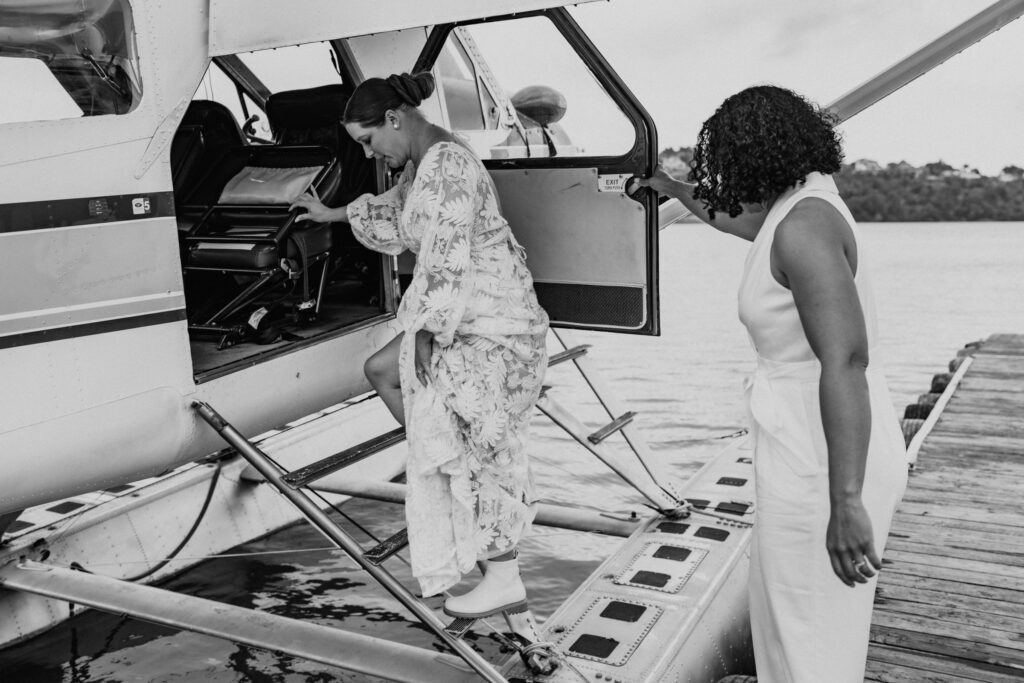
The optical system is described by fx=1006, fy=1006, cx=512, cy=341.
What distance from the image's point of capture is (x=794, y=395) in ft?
7.47

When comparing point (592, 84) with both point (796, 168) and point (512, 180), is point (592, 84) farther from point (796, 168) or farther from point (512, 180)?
point (796, 168)

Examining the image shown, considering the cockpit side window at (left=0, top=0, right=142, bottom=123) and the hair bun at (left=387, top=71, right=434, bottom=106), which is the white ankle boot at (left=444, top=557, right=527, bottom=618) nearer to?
the hair bun at (left=387, top=71, right=434, bottom=106)

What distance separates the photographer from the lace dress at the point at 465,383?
10.1ft

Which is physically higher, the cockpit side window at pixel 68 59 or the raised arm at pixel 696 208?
the cockpit side window at pixel 68 59

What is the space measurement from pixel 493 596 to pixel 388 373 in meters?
0.82

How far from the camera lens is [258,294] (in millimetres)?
4242

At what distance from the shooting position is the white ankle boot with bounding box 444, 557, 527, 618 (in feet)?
Result: 10.7

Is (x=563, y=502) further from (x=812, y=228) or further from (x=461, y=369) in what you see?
(x=812, y=228)

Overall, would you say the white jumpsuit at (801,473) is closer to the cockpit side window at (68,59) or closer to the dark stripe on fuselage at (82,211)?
the dark stripe on fuselage at (82,211)

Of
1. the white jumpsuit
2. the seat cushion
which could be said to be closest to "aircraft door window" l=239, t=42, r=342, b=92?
the seat cushion

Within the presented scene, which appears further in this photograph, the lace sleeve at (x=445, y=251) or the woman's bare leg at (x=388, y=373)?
the woman's bare leg at (x=388, y=373)

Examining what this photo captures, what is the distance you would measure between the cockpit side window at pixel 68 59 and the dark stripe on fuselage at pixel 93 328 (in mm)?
608

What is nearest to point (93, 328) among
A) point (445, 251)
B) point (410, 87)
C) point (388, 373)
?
point (388, 373)

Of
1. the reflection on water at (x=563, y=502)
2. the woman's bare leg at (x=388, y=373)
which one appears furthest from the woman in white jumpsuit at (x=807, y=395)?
the woman's bare leg at (x=388, y=373)
